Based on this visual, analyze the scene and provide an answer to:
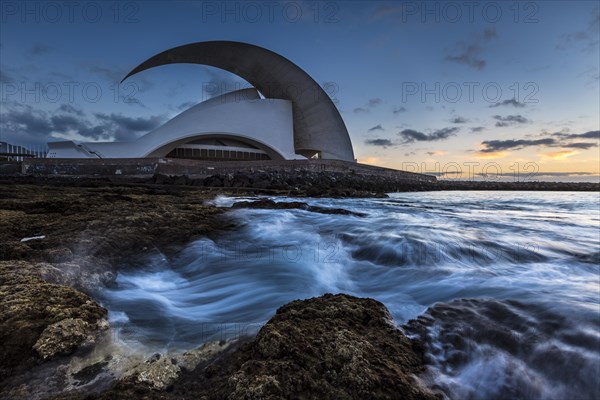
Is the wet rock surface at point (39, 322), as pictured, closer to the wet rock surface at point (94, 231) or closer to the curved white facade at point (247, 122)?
the wet rock surface at point (94, 231)

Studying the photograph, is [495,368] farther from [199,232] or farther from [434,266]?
[199,232]

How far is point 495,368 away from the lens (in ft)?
4.07

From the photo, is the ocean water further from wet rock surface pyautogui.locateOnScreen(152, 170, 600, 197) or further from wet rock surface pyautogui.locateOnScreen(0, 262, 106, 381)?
wet rock surface pyautogui.locateOnScreen(152, 170, 600, 197)

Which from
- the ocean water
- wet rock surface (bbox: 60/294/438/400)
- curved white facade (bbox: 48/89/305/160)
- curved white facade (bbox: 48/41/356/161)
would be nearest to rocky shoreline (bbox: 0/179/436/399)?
wet rock surface (bbox: 60/294/438/400)

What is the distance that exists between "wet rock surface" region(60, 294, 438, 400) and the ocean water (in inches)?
6.2

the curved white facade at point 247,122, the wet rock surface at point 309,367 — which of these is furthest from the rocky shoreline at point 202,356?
the curved white facade at point 247,122

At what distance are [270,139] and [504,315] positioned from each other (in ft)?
80.7

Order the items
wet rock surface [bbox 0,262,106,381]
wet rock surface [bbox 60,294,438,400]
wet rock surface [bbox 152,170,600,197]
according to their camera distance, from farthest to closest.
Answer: wet rock surface [bbox 152,170,600,197] → wet rock surface [bbox 0,262,106,381] → wet rock surface [bbox 60,294,438,400]

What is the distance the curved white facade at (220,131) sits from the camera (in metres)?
21.3

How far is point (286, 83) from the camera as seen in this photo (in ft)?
95.5

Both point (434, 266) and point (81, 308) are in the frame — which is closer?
point (81, 308)

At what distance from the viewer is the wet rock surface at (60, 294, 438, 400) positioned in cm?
96

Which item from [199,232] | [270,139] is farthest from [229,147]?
[199,232]

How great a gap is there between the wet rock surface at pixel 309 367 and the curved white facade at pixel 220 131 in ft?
75.2
